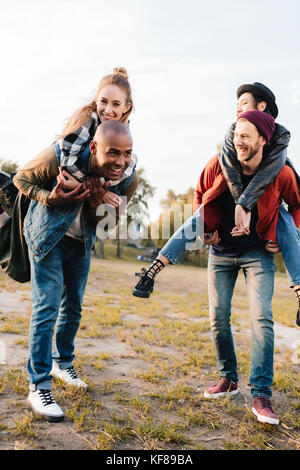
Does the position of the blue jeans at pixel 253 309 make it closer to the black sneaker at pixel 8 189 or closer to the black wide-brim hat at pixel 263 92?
the black wide-brim hat at pixel 263 92

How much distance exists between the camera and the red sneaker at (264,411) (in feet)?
9.48

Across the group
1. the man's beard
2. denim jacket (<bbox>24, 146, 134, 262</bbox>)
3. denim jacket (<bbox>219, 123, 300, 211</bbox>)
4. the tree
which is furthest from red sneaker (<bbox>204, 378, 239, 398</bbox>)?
the tree

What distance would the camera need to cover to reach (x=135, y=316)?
22.7 ft

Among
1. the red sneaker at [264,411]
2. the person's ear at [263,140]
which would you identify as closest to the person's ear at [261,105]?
the person's ear at [263,140]

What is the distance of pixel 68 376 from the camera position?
11.1 feet

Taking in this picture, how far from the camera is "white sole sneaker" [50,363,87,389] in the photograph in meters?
3.30

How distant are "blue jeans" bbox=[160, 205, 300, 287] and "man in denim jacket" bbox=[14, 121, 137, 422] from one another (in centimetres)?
53

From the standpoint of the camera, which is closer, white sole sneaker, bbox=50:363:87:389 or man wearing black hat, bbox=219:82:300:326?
man wearing black hat, bbox=219:82:300:326

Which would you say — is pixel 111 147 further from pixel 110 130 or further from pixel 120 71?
pixel 120 71

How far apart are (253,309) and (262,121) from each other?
4.72 feet

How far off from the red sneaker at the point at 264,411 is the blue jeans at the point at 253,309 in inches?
2.2

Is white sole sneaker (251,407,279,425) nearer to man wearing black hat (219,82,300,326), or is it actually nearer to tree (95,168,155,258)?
man wearing black hat (219,82,300,326)
